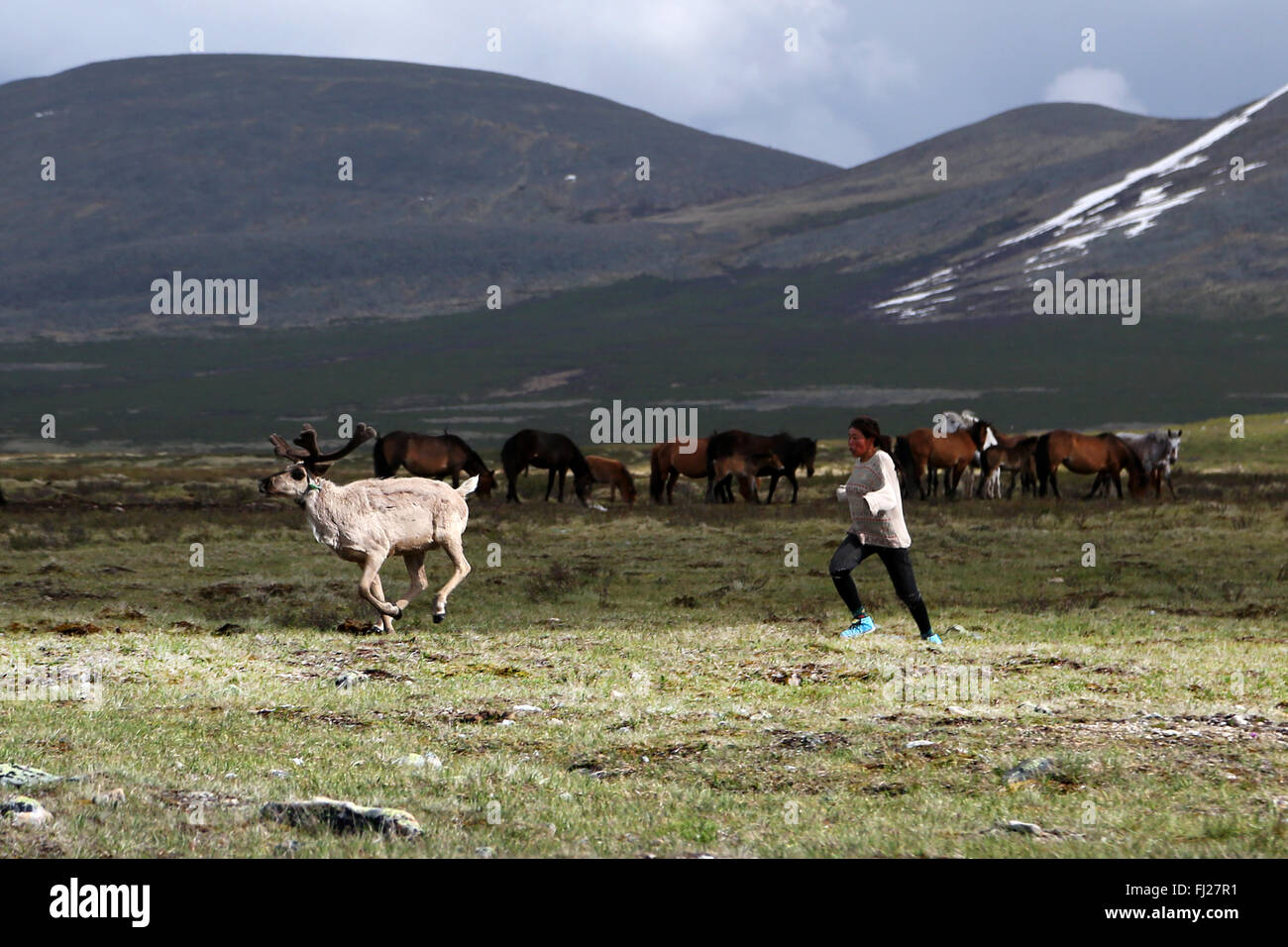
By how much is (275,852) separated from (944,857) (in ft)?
9.85

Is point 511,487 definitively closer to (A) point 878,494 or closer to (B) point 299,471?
(B) point 299,471

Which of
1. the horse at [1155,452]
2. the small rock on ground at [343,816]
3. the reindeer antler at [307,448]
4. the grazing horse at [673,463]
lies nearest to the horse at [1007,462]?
the horse at [1155,452]

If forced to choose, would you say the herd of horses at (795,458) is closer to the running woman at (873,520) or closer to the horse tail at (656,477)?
the horse tail at (656,477)

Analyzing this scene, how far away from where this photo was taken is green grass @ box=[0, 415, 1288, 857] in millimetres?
7422

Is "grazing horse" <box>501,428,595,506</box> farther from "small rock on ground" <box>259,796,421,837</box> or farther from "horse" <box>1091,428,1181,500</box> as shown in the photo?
"small rock on ground" <box>259,796,421,837</box>

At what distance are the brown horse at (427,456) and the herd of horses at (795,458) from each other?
0.03m

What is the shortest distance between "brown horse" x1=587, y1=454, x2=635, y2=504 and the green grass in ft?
54.4

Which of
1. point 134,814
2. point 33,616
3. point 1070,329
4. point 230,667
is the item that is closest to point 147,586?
point 33,616

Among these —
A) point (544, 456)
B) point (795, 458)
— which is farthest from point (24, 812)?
point (544, 456)

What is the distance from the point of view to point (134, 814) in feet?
24.0

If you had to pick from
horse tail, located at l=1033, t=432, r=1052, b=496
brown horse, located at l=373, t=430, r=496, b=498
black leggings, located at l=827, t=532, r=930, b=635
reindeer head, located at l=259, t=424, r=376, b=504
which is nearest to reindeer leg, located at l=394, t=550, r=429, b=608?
reindeer head, located at l=259, t=424, r=376, b=504

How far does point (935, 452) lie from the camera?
137 feet

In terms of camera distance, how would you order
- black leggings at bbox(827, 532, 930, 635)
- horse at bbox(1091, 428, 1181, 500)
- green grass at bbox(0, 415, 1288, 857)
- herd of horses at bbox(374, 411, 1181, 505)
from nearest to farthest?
green grass at bbox(0, 415, 1288, 857) → black leggings at bbox(827, 532, 930, 635) → herd of horses at bbox(374, 411, 1181, 505) → horse at bbox(1091, 428, 1181, 500)

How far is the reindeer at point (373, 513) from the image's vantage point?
16438 millimetres
